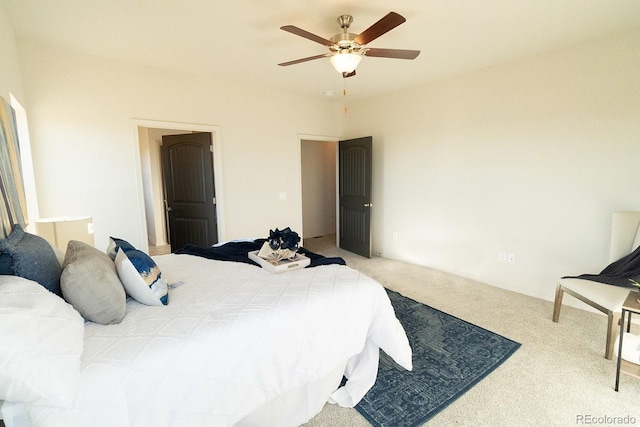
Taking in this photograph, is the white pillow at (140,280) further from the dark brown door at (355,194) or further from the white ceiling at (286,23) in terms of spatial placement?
the dark brown door at (355,194)

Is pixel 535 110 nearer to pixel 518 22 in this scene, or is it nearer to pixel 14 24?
pixel 518 22

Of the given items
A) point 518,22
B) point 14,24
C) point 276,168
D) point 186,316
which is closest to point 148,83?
point 14,24

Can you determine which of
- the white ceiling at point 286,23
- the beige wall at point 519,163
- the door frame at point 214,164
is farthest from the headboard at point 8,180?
the beige wall at point 519,163

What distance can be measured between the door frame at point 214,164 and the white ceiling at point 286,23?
65cm

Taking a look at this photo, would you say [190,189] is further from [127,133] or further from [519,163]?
[519,163]

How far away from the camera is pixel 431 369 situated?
6.77 ft

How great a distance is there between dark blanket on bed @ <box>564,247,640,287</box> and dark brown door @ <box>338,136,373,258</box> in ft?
9.14

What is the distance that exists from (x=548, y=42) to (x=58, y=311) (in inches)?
161

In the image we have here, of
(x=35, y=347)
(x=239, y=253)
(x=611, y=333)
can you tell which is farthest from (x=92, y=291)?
(x=611, y=333)

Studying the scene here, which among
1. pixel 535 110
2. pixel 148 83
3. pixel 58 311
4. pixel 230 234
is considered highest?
pixel 148 83

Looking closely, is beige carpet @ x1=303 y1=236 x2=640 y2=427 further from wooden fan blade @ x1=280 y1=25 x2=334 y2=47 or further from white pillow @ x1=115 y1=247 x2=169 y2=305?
wooden fan blade @ x1=280 y1=25 x2=334 y2=47

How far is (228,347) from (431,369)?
149cm

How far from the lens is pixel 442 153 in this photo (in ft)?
13.1

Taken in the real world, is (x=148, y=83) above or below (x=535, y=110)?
above
